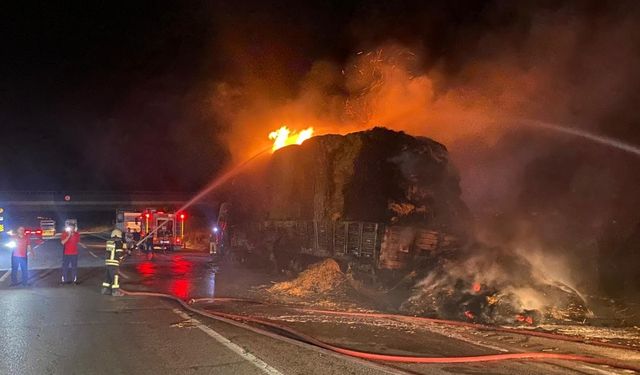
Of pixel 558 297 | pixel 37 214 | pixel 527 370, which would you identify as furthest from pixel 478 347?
pixel 37 214

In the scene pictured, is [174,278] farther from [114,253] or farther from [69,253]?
[114,253]

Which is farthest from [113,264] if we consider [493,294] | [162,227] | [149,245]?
[162,227]

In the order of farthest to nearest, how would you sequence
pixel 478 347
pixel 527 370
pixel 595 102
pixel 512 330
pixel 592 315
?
pixel 595 102 < pixel 592 315 < pixel 512 330 < pixel 478 347 < pixel 527 370

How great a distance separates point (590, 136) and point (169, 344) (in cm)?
1351

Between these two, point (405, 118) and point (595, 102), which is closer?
point (595, 102)

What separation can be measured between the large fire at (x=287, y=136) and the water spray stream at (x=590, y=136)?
23.8ft

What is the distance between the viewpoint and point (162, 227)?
25.7m

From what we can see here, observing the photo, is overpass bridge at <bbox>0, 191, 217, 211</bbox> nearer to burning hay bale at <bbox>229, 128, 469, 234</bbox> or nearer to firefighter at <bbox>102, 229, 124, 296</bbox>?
burning hay bale at <bbox>229, 128, 469, 234</bbox>

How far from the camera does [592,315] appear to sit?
892 cm

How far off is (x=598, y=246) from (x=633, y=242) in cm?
79

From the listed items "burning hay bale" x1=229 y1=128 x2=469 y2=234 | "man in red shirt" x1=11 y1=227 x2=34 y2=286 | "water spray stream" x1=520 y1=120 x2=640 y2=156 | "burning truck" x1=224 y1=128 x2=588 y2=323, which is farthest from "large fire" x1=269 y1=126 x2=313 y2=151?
"man in red shirt" x1=11 y1=227 x2=34 y2=286

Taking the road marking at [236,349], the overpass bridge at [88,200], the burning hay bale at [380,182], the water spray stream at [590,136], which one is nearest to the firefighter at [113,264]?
the road marking at [236,349]

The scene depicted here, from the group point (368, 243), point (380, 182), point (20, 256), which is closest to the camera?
point (368, 243)

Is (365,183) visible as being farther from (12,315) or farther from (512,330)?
(12,315)
